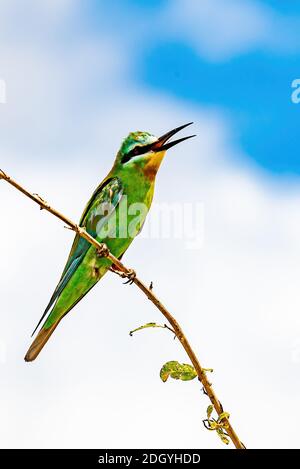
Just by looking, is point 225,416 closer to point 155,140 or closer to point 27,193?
point 27,193

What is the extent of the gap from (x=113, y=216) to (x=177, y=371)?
288 centimetres

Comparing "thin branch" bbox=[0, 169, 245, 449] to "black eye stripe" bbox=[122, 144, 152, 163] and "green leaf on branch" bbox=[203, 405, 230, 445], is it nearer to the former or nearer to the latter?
"green leaf on branch" bbox=[203, 405, 230, 445]

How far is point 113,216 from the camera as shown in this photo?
4.45 metres

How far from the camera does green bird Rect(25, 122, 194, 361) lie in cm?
425

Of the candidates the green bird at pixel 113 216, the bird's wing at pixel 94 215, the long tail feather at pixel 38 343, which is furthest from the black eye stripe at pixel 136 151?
the long tail feather at pixel 38 343

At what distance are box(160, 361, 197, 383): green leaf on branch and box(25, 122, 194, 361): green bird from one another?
2508 mm

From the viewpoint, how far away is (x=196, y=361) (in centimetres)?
155

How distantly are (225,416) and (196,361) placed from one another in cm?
14

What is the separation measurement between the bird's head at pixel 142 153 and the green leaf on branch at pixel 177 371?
2.32 metres

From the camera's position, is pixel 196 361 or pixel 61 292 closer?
pixel 196 361

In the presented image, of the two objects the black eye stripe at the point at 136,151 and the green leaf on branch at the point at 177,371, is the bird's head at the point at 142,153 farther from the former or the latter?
the green leaf on branch at the point at 177,371
